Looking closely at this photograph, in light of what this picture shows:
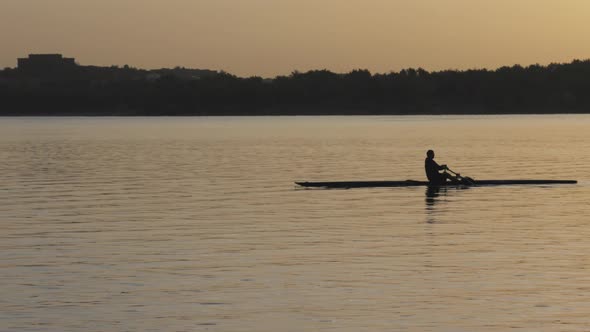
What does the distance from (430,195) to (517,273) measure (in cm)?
2139

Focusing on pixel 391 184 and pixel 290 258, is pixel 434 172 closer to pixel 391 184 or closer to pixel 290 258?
pixel 391 184

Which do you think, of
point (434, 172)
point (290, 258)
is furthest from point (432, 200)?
point (290, 258)

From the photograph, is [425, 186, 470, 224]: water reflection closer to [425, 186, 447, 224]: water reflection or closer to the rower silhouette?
[425, 186, 447, 224]: water reflection

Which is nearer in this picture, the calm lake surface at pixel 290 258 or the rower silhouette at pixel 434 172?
the calm lake surface at pixel 290 258

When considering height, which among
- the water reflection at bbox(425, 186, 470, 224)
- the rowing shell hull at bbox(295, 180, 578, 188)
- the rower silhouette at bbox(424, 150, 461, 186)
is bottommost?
the water reflection at bbox(425, 186, 470, 224)

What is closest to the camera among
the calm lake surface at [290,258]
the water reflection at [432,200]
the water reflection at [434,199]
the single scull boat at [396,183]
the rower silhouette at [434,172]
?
the calm lake surface at [290,258]

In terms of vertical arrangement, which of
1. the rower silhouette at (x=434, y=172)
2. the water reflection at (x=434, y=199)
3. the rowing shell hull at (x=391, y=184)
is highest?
the rower silhouette at (x=434, y=172)

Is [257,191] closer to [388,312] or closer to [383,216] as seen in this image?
[383,216]

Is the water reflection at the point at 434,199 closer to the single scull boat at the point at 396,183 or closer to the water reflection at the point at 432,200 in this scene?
the water reflection at the point at 432,200

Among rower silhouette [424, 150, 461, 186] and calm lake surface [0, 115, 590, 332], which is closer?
calm lake surface [0, 115, 590, 332]

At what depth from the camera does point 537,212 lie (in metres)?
39.8

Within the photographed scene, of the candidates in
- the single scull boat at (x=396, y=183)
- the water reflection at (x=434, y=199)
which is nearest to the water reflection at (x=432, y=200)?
the water reflection at (x=434, y=199)

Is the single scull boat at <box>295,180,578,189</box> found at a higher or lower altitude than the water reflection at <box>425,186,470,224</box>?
higher

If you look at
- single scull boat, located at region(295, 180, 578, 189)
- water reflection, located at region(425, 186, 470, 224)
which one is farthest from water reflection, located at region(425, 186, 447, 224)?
single scull boat, located at region(295, 180, 578, 189)
